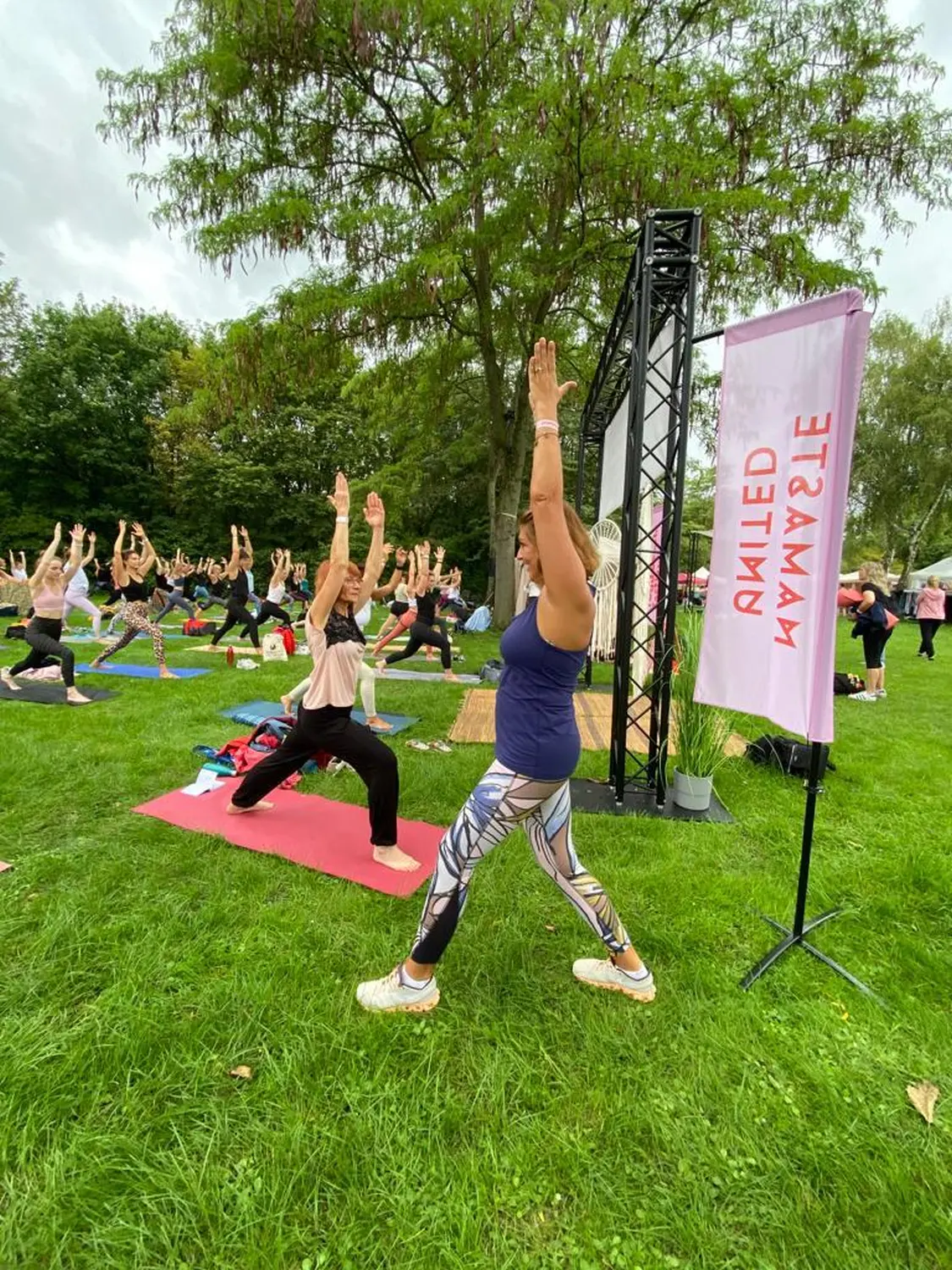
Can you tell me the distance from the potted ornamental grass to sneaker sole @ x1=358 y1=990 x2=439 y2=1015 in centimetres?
282

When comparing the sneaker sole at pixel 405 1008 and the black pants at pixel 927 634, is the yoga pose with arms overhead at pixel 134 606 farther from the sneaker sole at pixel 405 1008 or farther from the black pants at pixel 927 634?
the black pants at pixel 927 634

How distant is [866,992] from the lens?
8.27 ft

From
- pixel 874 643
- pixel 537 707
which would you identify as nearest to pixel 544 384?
pixel 537 707

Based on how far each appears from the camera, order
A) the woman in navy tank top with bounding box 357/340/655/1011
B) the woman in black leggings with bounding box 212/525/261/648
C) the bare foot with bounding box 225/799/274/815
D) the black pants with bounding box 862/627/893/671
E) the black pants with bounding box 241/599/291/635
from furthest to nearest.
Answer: the black pants with bounding box 241/599/291/635 → the woman in black leggings with bounding box 212/525/261/648 → the black pants with bounding box 862/627/893/671 → the bare foot with bounding box 225/799/274/815 → the woman in navy tank top with bounding box 357/340/655/1011

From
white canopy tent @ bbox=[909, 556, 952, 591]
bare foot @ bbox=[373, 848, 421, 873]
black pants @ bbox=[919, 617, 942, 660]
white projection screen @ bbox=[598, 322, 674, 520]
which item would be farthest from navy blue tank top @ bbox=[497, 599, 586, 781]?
white canopy tent @ bbox=[909, 556, 952, 591]

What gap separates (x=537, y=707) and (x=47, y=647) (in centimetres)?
712

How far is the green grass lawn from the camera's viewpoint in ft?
5.28

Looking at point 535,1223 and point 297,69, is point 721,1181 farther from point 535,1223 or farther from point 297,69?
point 297,69

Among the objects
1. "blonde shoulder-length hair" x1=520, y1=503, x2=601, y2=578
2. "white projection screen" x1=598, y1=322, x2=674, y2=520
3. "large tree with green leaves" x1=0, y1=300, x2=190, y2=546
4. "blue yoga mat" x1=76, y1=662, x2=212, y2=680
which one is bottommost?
"blue yoga mat" x1=76, y1=662, x2=212, y2=680

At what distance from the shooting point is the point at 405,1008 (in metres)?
2.35

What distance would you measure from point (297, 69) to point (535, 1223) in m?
13.7

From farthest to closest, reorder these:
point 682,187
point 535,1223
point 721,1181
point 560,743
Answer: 1. point 682,187
2. point 560,743
3. point 721,1181
4. point 535,1223

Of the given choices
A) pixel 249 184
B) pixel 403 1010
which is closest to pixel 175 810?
pixel 403 1010

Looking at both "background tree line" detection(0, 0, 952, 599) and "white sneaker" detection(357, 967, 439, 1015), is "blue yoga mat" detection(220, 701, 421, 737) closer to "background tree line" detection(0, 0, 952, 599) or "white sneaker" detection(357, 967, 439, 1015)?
"white sneaker" detection(357, 967, 439, 1015)
